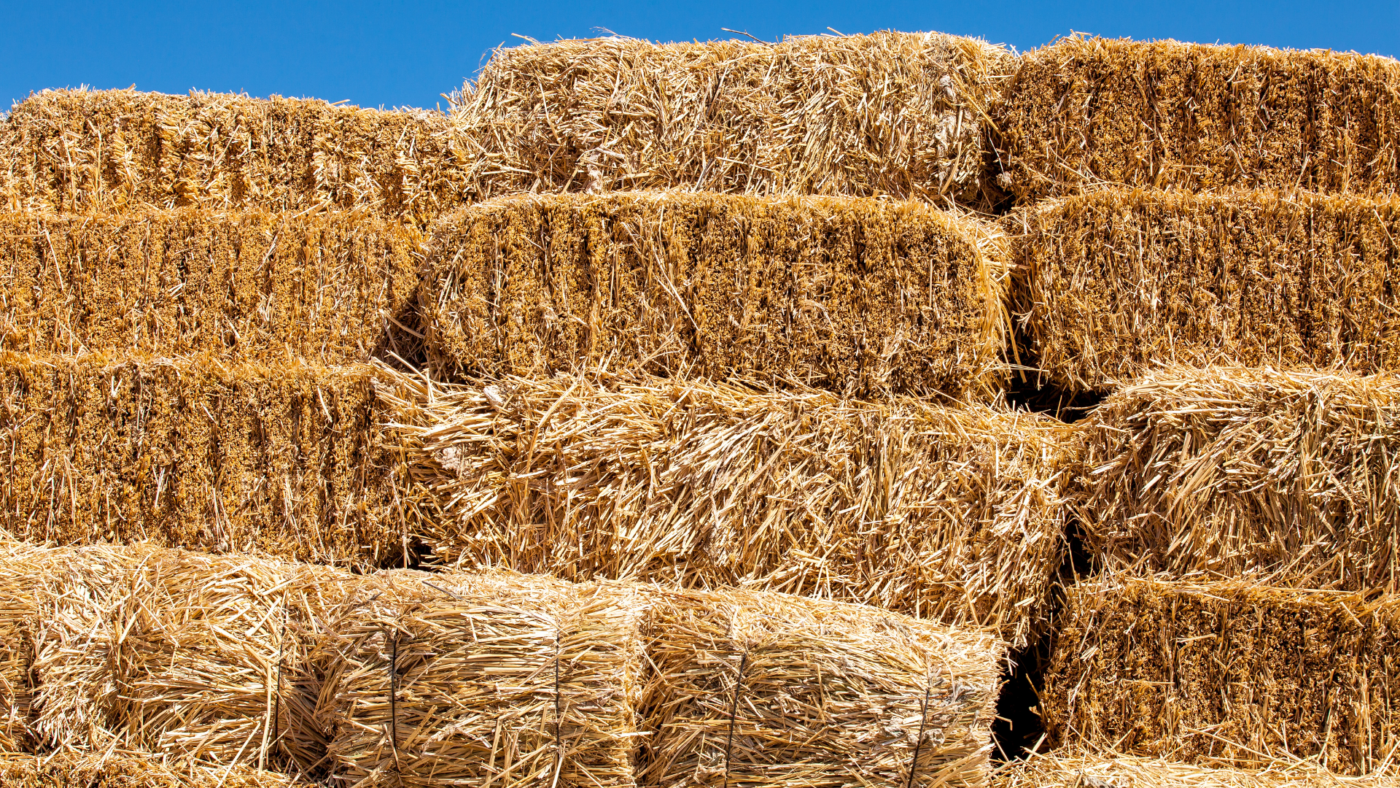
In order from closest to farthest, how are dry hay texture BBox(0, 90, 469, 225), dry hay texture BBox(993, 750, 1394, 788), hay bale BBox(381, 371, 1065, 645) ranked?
dry hay texture BBox(993, 750, 1394, 788) < hay bale BBox(381, 371, 1065, 645) < dry hay texture BBox(0, 90, 469, 225)

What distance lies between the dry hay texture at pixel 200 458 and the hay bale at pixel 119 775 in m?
0.67

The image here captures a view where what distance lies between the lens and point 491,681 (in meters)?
2.18

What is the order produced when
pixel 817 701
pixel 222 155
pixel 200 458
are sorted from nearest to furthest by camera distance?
pixel 817 701
pixel 200 458
pixel 222 155

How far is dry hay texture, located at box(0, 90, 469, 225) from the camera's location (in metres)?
3.28

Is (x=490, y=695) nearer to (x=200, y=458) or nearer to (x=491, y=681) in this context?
(x=491, y=681)

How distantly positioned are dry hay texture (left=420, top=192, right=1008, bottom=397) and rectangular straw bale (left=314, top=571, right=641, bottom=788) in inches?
32.3

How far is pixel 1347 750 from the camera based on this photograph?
2.39m

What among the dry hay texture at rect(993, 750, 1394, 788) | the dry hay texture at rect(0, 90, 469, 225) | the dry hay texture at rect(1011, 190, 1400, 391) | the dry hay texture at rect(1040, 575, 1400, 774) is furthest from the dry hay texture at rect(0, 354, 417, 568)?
the dry hay texture at rect(1011, 190, 1400, 391)

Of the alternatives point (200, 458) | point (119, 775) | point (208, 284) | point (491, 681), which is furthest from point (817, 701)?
point (208, 284)

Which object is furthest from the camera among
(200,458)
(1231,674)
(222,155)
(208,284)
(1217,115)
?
(222,155)

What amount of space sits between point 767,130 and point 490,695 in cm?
209

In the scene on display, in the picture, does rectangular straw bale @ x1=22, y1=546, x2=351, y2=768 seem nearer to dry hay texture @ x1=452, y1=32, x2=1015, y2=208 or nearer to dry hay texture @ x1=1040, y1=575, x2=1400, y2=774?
dry hay texture @ x1=452, y1=32, x2=1015, y2=208

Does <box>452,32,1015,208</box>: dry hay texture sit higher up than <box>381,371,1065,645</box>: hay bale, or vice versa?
<box>452,32,1015,208</box>: dry hay texture

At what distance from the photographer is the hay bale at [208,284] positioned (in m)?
3.08
